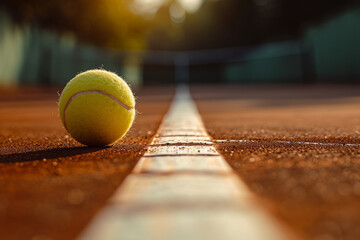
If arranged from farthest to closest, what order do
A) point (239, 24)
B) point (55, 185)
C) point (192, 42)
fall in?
point (192, 42) < point (239, 24) < point (55, 185)

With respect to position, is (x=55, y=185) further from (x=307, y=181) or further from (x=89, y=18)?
(x=89, y=18)

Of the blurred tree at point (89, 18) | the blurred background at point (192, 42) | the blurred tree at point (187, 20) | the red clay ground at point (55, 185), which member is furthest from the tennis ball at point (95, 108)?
the blurred tree at point (187, 20)

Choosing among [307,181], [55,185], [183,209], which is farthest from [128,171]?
[307,181]

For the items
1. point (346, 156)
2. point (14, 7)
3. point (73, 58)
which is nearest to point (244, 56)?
point (73, 58)

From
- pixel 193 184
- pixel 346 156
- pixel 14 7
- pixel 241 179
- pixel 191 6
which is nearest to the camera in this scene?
pixel 193 184

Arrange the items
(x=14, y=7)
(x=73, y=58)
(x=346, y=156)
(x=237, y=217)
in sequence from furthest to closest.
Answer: (x=73, y=58), (x=14, y=7), (x=346, y=156), (x=237, y=217)

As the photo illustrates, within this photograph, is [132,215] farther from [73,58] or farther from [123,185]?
[73,58]

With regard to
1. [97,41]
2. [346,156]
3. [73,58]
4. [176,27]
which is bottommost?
[346,156]
